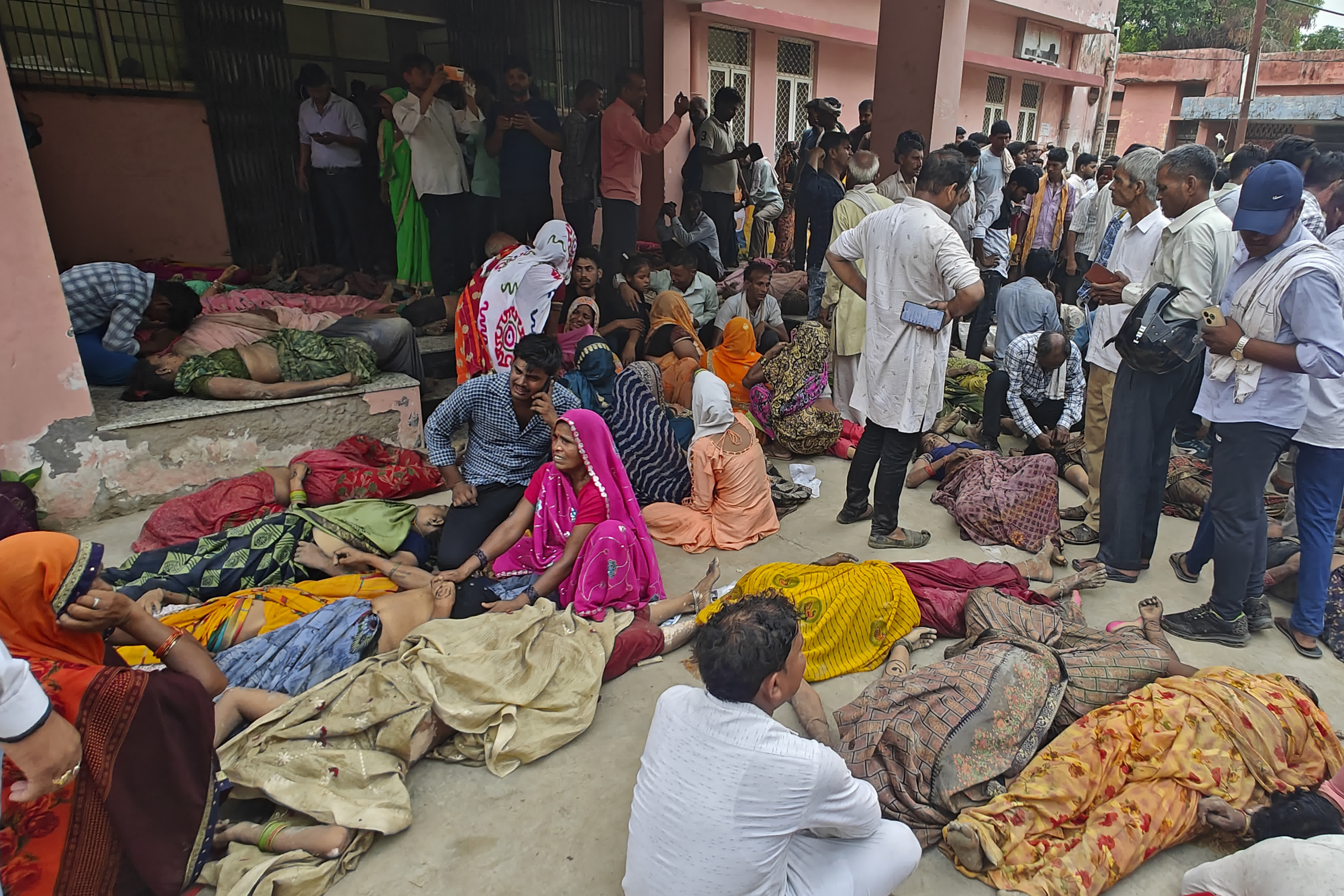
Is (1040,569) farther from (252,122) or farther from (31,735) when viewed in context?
(252,122)

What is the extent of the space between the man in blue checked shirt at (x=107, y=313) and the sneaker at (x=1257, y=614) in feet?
18.6

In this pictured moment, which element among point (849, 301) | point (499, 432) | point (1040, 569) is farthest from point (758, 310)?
point (1040, 569)

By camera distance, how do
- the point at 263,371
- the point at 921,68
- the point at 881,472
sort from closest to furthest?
the point at 881,472, the point at 263,371, the point at 921,68

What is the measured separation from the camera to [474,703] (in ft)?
8.61

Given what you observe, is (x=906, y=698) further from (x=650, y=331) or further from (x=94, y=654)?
(x=650, y=331)

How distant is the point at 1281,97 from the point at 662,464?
21651 millimetres

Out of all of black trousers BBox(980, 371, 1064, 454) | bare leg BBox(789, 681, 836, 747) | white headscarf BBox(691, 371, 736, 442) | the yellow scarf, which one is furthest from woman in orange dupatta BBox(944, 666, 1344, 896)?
the yellow scarf

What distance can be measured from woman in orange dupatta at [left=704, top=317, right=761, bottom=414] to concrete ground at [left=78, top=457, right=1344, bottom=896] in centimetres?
285

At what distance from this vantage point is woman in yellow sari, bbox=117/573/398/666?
278cm

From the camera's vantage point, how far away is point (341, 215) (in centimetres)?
730

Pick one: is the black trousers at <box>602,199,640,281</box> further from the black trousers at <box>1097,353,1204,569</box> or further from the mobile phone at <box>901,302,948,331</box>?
the black trousers at <box>1097,353,1204,569</box>

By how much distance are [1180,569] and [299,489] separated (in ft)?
14.3

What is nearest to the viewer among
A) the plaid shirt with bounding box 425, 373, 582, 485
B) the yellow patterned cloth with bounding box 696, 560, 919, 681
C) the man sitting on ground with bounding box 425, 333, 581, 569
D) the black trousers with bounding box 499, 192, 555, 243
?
the yellow patterned cloth with bounding box 696, 560, 919, 681

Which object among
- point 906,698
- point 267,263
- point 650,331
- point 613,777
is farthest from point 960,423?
point 267,263
